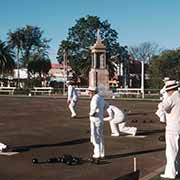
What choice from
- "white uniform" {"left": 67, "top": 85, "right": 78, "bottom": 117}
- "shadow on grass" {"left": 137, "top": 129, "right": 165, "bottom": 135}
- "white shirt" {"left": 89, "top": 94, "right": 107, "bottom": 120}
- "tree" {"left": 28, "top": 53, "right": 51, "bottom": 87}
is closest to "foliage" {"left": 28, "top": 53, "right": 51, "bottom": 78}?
"tree" {"left": 28, "top": 53, "right": 51, "bottom": 87}

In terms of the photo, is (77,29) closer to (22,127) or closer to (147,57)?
(147,57)

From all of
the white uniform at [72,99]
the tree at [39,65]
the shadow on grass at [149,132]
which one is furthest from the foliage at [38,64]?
the shadow on grass at [149,132]

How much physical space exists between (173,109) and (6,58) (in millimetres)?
82777

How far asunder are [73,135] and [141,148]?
3.45 meters

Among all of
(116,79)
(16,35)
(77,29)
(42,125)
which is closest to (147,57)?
(116,79)

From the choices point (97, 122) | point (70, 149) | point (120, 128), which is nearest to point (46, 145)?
point (70, 149)

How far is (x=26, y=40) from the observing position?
306 ft

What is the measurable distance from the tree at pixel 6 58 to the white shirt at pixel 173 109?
270 ft

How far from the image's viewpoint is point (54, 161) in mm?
10961

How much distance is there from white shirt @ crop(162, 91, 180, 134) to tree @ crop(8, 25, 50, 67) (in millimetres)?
85383

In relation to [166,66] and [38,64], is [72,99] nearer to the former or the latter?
[166,66]

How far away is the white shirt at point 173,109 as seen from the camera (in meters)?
8.77

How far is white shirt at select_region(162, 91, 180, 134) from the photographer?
877cm

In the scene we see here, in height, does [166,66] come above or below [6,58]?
below
